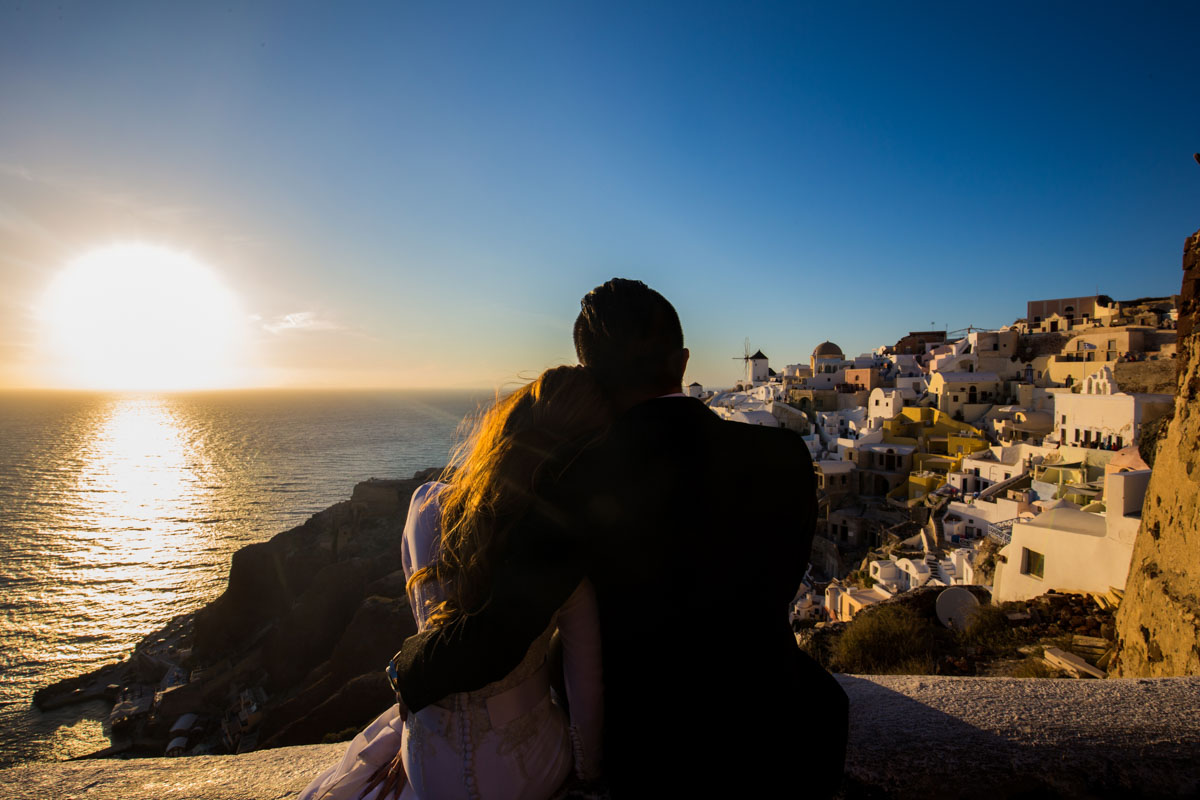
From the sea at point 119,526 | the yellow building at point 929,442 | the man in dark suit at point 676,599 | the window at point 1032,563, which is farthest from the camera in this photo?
the yellow building at point 929,442

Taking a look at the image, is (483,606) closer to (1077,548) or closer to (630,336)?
(630,336)

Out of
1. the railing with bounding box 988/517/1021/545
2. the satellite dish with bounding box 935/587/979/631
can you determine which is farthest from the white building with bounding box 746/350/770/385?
the satellite dish with bounding box 935/587/979/631

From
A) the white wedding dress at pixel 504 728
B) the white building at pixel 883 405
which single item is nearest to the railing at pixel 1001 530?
the white wedding dress at pixel 504 728

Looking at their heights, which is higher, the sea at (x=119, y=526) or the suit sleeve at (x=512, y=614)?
the suit sleeve at (x=512, y=614)

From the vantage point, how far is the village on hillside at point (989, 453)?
26.7 feet

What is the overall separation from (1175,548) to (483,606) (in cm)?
488

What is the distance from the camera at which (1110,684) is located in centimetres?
197

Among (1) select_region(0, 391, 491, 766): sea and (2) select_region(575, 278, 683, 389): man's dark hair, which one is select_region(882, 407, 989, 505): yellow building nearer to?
(1) select_region(0, 391, 491, 766): sea

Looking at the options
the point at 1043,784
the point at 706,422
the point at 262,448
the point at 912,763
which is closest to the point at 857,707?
the point at 912,763

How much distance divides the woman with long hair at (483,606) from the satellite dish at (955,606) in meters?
7.76

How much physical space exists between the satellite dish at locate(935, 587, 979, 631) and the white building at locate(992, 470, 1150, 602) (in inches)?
50.3

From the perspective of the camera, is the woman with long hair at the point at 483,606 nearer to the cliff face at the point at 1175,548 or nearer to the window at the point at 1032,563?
the cliff face at the point at 1175,548

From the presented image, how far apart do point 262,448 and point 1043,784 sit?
7086 cm

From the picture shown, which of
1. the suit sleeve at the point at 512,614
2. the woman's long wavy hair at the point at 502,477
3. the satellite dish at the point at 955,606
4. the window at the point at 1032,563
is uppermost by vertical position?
the woman's long wavy hair at the point at 502,477
